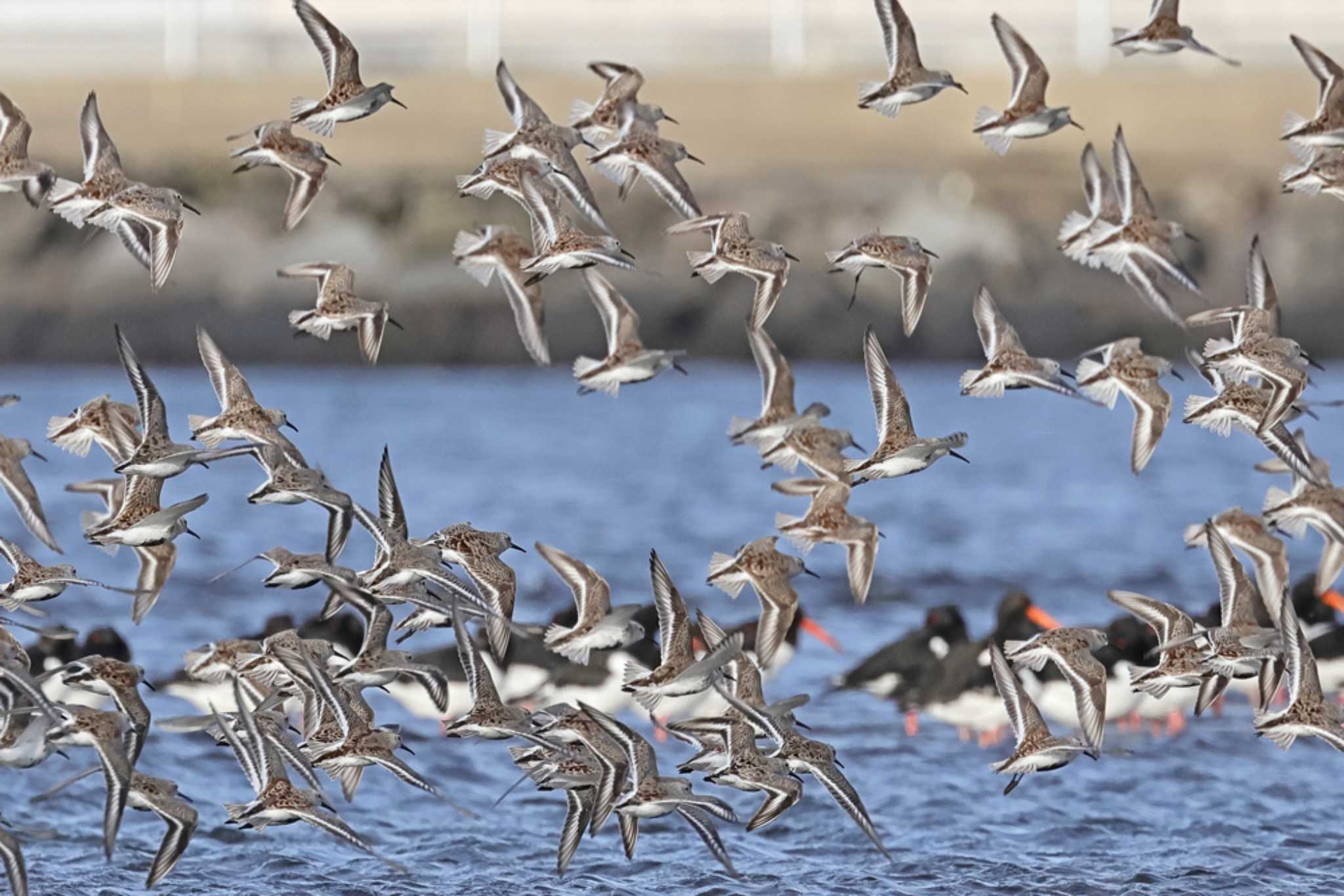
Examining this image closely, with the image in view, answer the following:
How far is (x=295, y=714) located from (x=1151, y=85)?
67.0 ft

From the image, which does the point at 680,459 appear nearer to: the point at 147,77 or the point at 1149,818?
the point at 147,77

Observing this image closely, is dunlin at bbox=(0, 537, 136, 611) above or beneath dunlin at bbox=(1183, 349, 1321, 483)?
beneath

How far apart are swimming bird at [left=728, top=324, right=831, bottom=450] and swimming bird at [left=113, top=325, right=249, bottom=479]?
229 cm

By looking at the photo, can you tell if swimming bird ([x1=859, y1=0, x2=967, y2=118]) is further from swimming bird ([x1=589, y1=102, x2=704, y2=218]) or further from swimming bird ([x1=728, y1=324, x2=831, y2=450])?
swimming bird ([x1=728, y1=324, x2=831, y2=450])

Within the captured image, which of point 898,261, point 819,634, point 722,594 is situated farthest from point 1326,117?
point 722,594

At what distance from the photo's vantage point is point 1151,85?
3072cm

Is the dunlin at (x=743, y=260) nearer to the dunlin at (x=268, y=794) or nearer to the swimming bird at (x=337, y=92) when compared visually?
the swimming bird at (x=337, y=92)

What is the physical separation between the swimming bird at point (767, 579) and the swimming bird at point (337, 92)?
2.45m

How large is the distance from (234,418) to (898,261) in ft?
9.44

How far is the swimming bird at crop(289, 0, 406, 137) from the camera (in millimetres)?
9297

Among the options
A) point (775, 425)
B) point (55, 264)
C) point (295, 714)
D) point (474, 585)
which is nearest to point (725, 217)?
point (775, 425)

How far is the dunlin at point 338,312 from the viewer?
364 inches

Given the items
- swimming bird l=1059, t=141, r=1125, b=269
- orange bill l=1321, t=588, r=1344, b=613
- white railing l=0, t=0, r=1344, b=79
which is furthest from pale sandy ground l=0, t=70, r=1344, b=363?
swimming bird l=1059, t=141, r=1125, b=269

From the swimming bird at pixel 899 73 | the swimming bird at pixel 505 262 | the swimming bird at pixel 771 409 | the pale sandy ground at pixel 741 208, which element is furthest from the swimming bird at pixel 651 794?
the pale sandy ground at pixel 741 208
